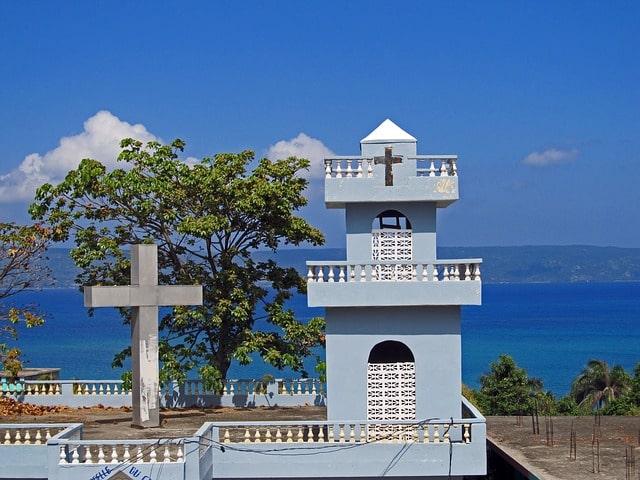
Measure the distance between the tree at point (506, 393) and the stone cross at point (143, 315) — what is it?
1796cm

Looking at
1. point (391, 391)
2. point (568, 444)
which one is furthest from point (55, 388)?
point (568, 444)

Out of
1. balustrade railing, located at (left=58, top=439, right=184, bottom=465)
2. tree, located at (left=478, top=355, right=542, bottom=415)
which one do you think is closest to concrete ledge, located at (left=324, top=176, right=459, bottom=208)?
balustrade railing, located at (left=58, top=439, right=184, bottom=465)

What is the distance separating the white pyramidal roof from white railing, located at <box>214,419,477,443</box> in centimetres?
521

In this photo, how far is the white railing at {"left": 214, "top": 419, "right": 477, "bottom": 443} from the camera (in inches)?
651

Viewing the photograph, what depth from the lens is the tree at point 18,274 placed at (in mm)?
22531

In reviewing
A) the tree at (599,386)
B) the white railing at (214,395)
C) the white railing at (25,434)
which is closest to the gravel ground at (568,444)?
the white railing at (214,395)

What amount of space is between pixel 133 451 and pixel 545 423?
11.4m

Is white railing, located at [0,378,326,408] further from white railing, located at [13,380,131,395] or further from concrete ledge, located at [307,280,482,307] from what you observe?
concrete ledge, located at [307,280,482,307]

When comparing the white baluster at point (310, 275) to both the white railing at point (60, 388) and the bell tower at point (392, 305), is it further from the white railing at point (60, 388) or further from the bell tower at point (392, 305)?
the white railing at point (60, 388)

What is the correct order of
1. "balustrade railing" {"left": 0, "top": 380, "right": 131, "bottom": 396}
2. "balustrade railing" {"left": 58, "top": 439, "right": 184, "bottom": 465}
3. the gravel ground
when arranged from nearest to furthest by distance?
"balustrade railing" {"left": 58, "top": 439, "right": 184, "bottom": 465} < the gravel ground < "balustrade railing" {"left": 0, "top": 380, "right": 131, "bottom": 396}

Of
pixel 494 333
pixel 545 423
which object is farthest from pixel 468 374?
pixel 545 423

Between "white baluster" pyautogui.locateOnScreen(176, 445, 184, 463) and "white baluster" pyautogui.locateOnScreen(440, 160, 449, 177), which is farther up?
"white baluster" pyautogui.locateOnScreen(440, 160, 449, 177)

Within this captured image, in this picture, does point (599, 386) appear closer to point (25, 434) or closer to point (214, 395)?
point (214, 395)

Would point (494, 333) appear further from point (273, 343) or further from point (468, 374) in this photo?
point (273, 343)
